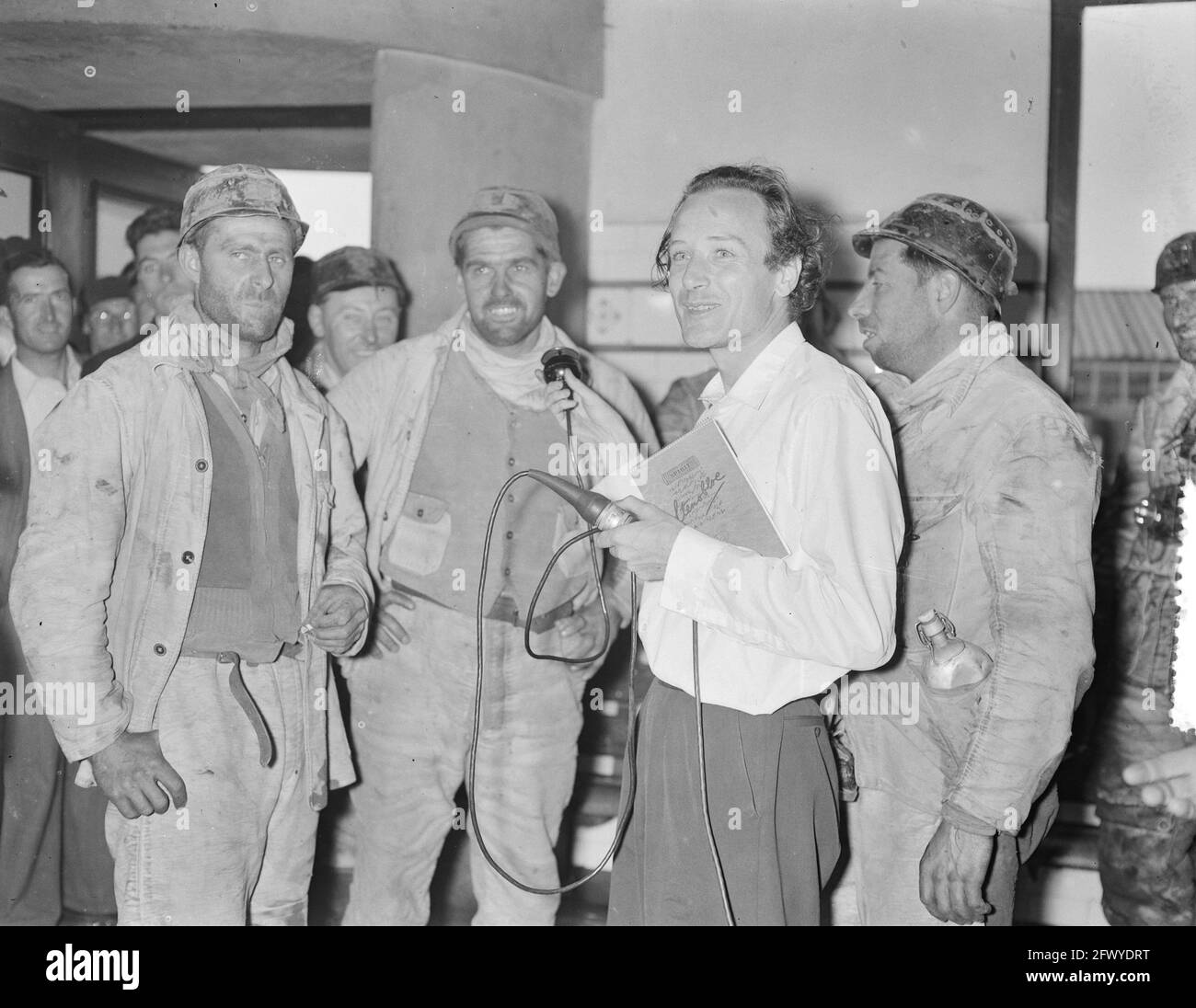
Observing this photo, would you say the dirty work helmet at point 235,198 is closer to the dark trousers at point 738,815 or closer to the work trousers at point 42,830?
the dark trousers at point 738,815

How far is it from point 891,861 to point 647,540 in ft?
3.25

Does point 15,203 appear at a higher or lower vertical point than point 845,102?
lower

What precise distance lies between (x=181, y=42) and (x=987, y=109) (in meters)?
2.59

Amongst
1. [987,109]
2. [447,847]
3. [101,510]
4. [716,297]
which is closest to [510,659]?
[447,847]

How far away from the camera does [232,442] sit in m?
2.47

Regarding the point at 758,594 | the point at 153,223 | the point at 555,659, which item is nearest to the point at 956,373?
the point at 758,594

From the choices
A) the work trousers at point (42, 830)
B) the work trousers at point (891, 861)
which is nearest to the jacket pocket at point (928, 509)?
the work trousers at point (891, 861)

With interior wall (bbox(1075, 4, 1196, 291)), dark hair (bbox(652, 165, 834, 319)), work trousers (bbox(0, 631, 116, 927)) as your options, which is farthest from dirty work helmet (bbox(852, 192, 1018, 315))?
work trousers (bbox(0, 631, 116, 927))

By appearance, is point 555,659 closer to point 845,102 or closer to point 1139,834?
point 1139,834

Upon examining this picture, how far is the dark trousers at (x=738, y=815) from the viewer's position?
6.27 feet

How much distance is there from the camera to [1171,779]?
1555 mm

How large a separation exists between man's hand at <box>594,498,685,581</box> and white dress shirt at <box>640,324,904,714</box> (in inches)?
1.2

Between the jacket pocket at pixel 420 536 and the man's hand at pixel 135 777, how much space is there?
34.8 inches
